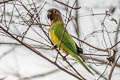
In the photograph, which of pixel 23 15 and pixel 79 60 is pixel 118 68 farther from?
pixel 23 15

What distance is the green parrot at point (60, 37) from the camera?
4.81m

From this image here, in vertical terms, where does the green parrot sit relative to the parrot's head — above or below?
below

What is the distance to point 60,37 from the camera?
5070 millimetres

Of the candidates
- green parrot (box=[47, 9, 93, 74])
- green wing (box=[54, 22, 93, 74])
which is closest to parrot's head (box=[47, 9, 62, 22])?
green parrot (box=[47, 9, 93, 74])

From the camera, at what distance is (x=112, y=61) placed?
3535 mm

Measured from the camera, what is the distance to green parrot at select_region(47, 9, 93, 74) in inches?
189

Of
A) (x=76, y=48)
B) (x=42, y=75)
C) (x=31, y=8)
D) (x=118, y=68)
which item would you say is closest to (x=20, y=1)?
(x=31, y=8)

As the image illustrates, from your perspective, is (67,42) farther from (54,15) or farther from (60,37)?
(54,15)

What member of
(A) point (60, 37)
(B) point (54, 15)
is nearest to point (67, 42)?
(A) point (60, 37)

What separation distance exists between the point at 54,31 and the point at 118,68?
2114mm

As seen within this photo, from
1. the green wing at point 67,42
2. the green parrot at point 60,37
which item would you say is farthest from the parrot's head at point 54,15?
the green wing at point 67,42

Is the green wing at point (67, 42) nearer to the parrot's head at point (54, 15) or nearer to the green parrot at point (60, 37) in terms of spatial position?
the green parrot at point (60, 37)

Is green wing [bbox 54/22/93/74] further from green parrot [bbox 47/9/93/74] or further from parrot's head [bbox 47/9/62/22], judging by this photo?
parrot's head [bbox 47/9/62/22]

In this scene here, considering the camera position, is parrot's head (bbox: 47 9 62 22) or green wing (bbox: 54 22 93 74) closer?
green wing (bbox: 54 22 93 74)
